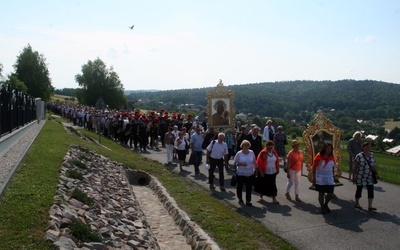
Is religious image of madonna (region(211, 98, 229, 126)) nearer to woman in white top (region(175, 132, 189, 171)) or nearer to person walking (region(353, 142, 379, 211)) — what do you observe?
woman in white top (region(175, 132, 189, 171))

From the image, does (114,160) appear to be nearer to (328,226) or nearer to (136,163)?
(136,163)

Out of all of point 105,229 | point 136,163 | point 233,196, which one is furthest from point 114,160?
point 105,229

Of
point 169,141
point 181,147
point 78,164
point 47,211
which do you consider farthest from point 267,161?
point 169,141

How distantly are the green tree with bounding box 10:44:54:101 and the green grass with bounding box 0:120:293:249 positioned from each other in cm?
6291

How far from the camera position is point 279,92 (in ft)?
555

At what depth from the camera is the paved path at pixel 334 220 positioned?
7957mm

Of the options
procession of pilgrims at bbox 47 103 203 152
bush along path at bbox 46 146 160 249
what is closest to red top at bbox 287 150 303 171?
bush along path at bbox 46 146 160 249

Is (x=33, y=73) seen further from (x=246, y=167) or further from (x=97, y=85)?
(x=246, y=167)

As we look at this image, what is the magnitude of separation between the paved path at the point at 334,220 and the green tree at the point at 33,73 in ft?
219

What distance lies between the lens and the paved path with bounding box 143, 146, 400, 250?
796 centimetres

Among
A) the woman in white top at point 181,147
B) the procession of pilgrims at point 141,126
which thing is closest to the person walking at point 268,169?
the woman in white top at point 181,147

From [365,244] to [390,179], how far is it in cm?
718

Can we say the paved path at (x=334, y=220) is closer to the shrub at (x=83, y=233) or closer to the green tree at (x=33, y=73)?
the shrub at (x=83, y=233)

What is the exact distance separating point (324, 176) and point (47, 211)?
6.43m
